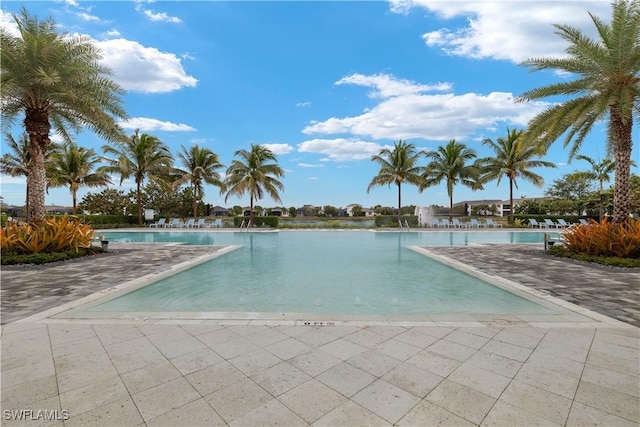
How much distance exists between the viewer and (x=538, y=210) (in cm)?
3488

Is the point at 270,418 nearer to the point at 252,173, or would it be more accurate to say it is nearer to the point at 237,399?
the point at 237,399

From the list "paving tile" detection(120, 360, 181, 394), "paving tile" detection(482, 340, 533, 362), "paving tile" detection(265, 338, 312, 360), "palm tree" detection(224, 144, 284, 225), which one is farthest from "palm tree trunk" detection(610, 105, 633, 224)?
"palm tree" detection(224, 144, 284, 225)

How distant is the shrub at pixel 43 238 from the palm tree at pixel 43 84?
65cm

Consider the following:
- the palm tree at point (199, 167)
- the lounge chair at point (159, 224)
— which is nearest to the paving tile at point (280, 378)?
the palm tree at point (199, 167)

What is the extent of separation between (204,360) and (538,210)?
1597 inches

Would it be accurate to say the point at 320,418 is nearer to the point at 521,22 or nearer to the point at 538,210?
the point at 521,22

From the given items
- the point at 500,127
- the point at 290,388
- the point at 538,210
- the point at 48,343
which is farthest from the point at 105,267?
the point at 538,210

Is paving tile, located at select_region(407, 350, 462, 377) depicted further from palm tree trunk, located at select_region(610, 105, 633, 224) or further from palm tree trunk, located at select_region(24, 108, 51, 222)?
palm tree trunk, located at select_region(24, 108, 51, 222)

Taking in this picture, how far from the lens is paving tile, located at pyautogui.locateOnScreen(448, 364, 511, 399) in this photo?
8.83 ft

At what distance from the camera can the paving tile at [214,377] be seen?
273 cm

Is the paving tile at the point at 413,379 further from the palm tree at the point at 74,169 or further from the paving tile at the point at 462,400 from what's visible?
the palm tree at the point at 74,169

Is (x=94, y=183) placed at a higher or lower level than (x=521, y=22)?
lower

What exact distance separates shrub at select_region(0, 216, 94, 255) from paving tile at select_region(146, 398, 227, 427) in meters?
10.6

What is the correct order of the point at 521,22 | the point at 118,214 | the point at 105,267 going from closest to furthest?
the point at 105,267 < the point at 521,22 < the point at 118,214
